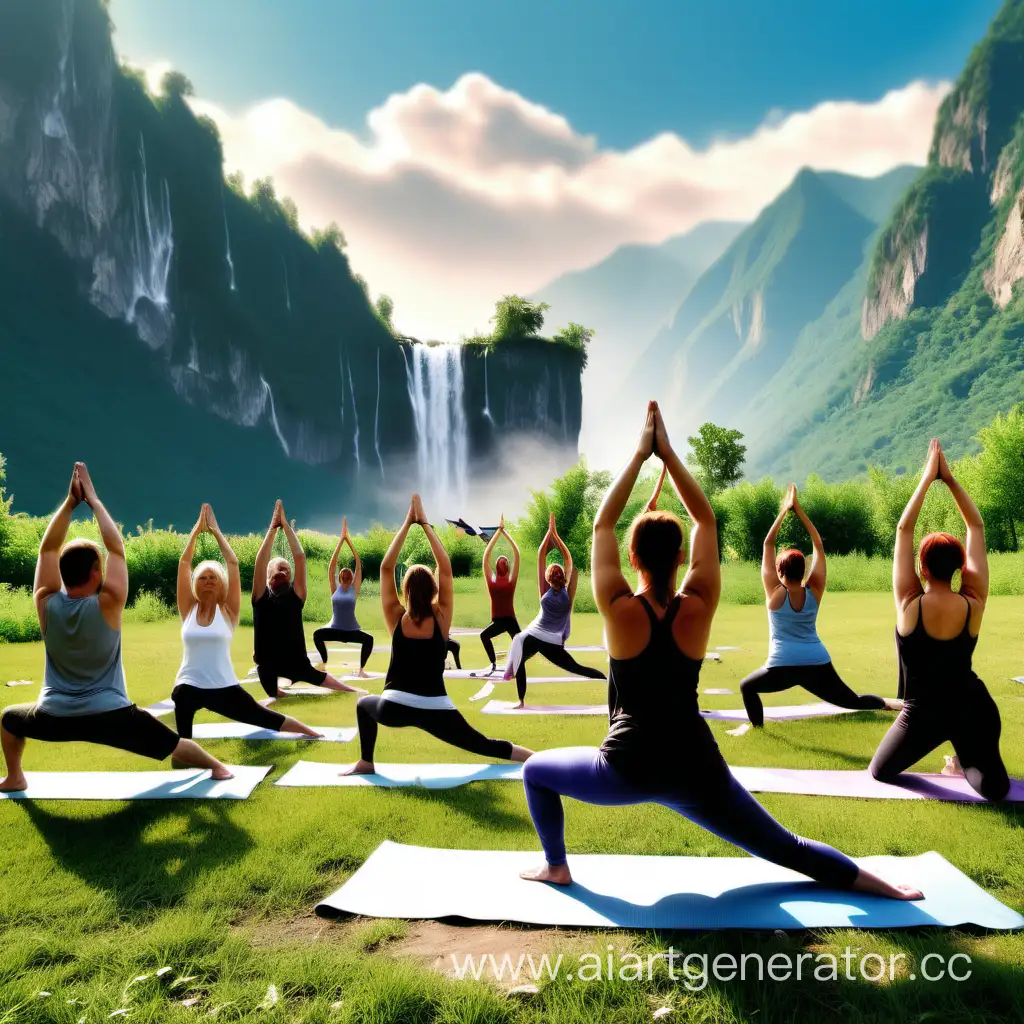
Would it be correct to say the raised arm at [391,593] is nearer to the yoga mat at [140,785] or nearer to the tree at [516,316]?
the yoga mat at [140,785]

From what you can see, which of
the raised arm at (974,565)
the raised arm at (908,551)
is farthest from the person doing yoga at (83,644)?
the raised arm at (974,565)

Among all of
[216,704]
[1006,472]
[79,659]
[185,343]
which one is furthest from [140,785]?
[185,343]

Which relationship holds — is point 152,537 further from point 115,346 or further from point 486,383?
point 486,383

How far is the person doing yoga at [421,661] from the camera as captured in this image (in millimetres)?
4445

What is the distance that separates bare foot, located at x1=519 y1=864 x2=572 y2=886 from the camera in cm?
310

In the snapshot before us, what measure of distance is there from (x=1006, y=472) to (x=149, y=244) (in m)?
59.5

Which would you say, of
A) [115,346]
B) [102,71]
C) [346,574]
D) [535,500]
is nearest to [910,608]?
[346,574]

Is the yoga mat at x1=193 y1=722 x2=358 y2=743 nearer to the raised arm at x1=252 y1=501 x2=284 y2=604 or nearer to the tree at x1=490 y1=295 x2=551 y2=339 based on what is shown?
the raised arm at x1=252 y1=501 x2=284 y2=604

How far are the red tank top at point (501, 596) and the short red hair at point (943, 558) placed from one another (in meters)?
5.53

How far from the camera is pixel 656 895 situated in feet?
9.80

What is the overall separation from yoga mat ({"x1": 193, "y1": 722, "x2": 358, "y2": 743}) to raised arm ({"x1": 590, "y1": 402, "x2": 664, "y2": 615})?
4009 millimetres

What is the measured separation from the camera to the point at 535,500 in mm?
31938

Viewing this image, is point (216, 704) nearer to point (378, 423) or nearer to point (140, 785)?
point (140, 785)

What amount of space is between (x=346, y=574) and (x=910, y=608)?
6879 millimetres
